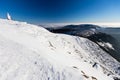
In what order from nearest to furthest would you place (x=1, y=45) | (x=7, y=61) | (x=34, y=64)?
(x=7, y=61) < (x=34, y=64) < (x=1, y=45)

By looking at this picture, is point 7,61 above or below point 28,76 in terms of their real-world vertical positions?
above

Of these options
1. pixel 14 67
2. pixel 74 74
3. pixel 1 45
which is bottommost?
pixel 74 74

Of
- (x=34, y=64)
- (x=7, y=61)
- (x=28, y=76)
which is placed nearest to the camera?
(x=28, y=76)

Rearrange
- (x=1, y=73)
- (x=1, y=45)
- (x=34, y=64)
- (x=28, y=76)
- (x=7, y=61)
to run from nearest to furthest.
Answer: (x=1, y=73) < (x=28, y=76) < (x=7, y=61) < (x=34, y=64) < (x=1, y=45)

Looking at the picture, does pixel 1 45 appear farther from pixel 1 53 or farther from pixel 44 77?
pixel 44 77

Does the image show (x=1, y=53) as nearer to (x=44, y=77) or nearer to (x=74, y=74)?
(x=44, y=77)

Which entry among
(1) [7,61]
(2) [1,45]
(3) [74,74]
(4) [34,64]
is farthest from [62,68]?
(2) [1,45]

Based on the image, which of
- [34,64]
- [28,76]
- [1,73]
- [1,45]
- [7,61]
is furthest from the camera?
[1,45]

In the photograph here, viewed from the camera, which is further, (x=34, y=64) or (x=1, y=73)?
(x=34, y=64)

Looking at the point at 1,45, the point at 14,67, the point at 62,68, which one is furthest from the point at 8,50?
the point at 62,68
